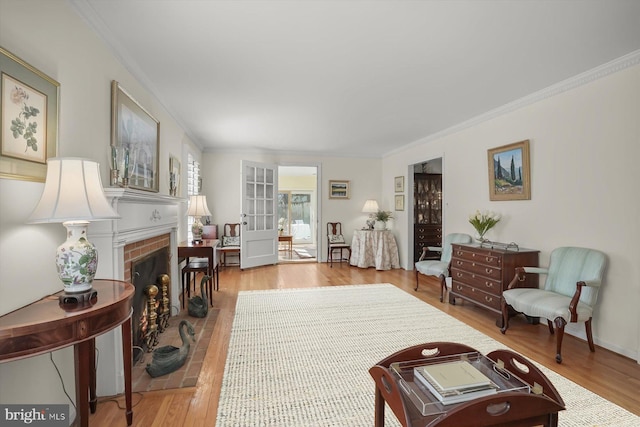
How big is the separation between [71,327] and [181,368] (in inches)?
53.2

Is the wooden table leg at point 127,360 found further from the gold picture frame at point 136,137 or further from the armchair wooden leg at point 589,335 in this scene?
the armchair wooden leg at point 589,335

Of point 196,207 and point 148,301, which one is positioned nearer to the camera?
point 148,301

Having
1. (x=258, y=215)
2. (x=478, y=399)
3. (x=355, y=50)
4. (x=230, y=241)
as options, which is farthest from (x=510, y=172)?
(x=230, y=241)

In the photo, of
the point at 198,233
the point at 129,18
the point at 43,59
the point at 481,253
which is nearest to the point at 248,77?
the point at 129,18

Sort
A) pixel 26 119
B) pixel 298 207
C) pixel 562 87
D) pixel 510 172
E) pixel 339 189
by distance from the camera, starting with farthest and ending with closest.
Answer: pixel 298 207
pixel 339 189
pixel 510 172
pixel 562 87
pixel 26 119

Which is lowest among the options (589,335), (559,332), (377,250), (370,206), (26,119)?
(589,335)

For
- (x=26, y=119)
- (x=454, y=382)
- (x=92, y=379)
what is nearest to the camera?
(x=454, y=382)

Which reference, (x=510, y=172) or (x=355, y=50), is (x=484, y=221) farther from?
(x=355, y=50)

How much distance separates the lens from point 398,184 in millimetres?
6559

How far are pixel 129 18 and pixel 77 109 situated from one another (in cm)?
72

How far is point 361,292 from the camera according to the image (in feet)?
14.9

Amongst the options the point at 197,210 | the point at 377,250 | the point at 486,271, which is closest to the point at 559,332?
the point at 486,271

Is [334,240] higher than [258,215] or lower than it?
lower

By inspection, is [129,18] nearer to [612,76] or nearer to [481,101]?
[481,101]
